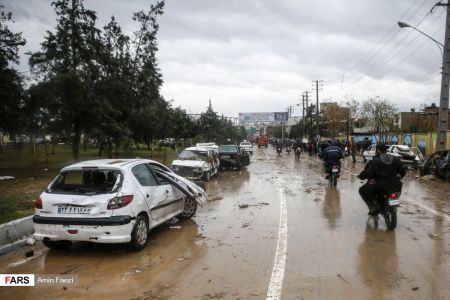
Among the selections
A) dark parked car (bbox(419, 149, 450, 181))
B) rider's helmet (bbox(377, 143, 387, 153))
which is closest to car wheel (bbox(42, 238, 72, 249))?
rider's helmet (bbox(377, 143, 387, 153))

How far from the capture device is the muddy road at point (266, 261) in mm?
5238

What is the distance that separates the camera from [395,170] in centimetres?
859

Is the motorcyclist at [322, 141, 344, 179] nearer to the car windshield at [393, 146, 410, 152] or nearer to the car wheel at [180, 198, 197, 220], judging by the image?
the car wheel at [180, 198, 197, 220]

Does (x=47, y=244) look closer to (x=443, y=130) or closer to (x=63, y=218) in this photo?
(x=63, y=218)

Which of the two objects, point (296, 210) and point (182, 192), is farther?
point (296, 210)

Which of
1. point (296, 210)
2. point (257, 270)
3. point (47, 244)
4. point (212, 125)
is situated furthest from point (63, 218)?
point (212, 125)

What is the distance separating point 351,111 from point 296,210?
53528 millimetres

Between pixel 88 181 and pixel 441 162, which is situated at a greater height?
pixel 88 181

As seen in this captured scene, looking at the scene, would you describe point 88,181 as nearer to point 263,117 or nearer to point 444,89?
point 444,89

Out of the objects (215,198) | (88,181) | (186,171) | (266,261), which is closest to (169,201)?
(88,181)

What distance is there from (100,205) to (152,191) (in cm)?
126

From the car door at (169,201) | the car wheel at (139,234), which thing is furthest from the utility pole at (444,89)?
the car wheel at (139,234)

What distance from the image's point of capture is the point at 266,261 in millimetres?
6406

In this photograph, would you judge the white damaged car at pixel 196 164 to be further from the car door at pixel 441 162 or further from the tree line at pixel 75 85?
the car door at pixel 441 162
